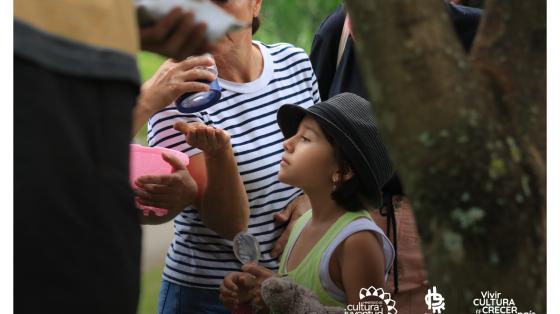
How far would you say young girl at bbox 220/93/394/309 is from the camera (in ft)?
8.81

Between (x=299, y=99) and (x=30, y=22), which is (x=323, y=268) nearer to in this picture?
(x=299, y=99)

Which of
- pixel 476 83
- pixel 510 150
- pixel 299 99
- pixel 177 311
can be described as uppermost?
pixel 299 99

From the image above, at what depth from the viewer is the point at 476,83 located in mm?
1667

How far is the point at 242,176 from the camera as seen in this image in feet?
9.46

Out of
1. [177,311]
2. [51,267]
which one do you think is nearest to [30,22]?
[51,267]

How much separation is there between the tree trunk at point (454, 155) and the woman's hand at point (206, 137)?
1088 millimetres

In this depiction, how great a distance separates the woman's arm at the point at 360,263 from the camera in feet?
8.61

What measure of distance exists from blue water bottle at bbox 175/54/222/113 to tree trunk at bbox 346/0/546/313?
113 centimetres

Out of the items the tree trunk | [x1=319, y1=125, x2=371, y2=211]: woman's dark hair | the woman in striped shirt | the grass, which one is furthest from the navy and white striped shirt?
the grass

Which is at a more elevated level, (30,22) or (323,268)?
(30,22)

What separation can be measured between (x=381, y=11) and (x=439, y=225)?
37cm

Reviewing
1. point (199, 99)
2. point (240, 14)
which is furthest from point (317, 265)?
point (240, 14)

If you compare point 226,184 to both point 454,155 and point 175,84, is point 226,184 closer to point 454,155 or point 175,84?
point 175,84

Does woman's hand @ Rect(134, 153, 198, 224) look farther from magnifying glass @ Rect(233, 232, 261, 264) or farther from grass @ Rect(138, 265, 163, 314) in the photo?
grass @ Rect(138, 265, 163, 314)
